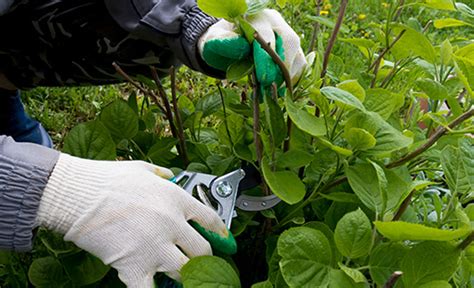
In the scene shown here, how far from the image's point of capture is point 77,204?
0.94 metres

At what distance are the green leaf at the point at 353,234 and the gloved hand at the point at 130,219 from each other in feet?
0.73

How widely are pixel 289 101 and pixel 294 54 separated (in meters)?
0.31

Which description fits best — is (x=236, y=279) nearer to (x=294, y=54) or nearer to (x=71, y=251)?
(x=71, y=251)

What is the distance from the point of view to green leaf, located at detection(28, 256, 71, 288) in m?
1.05

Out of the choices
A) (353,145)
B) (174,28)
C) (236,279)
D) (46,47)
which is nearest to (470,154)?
(353,145)

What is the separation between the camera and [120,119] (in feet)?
3.78

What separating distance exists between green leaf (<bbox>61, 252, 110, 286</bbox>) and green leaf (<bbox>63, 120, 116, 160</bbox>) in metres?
0.18

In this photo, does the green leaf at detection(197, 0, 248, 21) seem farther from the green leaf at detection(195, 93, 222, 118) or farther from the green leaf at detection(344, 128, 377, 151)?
the green leaf at detection(195, 93, 222, 118)

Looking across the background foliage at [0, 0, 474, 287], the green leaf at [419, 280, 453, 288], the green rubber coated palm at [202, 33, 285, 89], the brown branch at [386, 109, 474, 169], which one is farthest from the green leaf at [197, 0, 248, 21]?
the green leaf at [419, 280, 453, 288]

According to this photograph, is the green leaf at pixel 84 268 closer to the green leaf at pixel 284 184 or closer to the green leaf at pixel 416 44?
the green leaf at pixel 284 184

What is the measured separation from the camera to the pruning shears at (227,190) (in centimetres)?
99

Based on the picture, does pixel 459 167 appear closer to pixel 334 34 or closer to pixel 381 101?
pixel 381 101

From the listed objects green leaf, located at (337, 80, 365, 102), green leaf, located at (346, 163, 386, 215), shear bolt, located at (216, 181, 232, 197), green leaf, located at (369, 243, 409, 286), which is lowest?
shear bolt, located at (216, 181, 232, 197)

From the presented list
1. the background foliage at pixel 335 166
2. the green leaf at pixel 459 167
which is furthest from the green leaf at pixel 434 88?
the green leaf at pixel 459 167
